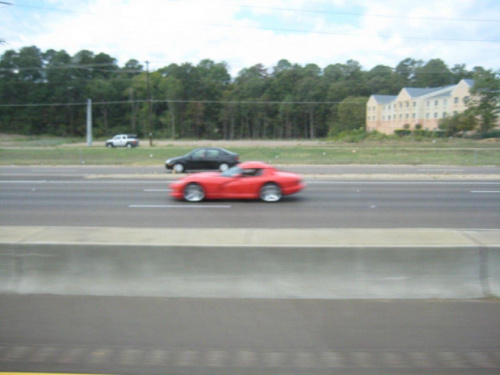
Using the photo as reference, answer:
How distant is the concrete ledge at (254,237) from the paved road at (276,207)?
4016mm

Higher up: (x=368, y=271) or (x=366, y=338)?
(x=368, y=271)

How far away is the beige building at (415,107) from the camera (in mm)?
57062

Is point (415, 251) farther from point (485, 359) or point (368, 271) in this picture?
point (485, 359)

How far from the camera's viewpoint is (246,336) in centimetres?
445

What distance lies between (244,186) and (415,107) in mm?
A: 55359

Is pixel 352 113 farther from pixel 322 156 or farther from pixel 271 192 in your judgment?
pixel 271 192

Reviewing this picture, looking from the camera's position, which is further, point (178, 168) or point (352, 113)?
point (352, 113)

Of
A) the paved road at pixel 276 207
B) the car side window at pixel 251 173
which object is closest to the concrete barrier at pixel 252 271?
the paved road at pixel 276 207

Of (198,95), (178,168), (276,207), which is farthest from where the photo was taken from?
(198,95)

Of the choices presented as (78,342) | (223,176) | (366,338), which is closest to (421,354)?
(366,338)

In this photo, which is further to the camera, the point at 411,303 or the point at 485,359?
the point at 411,303

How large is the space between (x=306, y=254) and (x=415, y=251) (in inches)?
47.4

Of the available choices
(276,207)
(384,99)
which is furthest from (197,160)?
(384,99)

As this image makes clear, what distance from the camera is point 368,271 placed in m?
5.23
